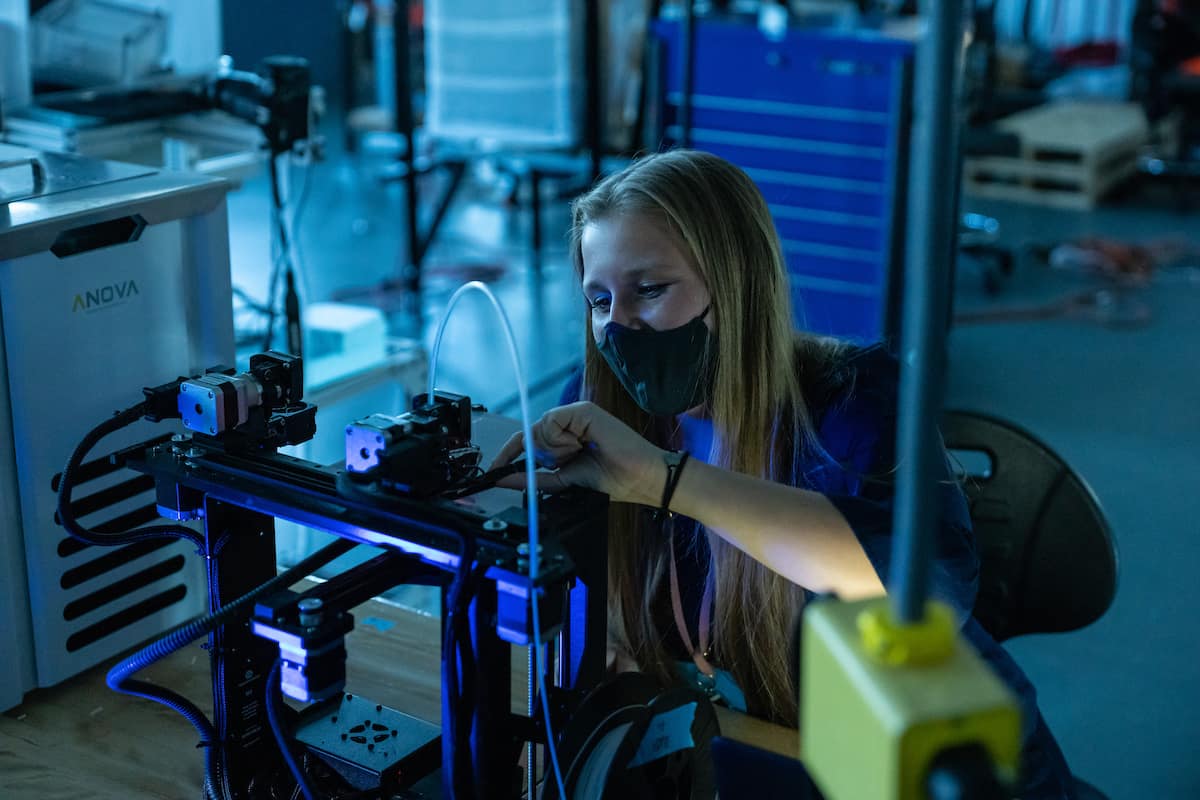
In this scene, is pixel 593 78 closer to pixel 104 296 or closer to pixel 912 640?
pixel 104 296

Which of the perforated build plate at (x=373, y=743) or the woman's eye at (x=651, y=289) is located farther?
the woman's eye at (x=651, y=289)

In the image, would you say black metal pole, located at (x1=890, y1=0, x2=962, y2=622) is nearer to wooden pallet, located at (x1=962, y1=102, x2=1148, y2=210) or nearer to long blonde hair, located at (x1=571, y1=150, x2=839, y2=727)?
long blonde hair, located at (x1=571, y1=150, x2=839, y2=727)

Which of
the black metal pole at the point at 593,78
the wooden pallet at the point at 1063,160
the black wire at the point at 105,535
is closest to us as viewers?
the black wire at the point at 105,535

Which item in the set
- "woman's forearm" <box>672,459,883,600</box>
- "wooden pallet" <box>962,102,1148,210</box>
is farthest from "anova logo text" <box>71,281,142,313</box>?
"wooden pallet" <box>962,102,1148,210</box>

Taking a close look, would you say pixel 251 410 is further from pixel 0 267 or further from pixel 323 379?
pixel 323 379

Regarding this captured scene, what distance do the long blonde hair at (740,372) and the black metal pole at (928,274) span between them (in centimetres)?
87

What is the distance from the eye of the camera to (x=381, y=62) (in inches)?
268

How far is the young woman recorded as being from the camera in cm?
133

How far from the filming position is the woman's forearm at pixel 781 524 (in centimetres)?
111

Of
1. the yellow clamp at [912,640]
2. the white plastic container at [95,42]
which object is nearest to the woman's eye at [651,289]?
the yellow clamp at [912,640]

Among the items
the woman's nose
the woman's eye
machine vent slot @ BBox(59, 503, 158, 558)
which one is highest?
the woman's eye

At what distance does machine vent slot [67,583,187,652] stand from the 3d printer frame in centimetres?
34

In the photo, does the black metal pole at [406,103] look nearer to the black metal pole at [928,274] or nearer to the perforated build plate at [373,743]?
the perforated build plate at [373,743]

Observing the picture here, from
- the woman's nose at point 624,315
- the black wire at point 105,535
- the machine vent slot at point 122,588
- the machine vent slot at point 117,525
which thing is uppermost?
the woman's nose at point 624,315
